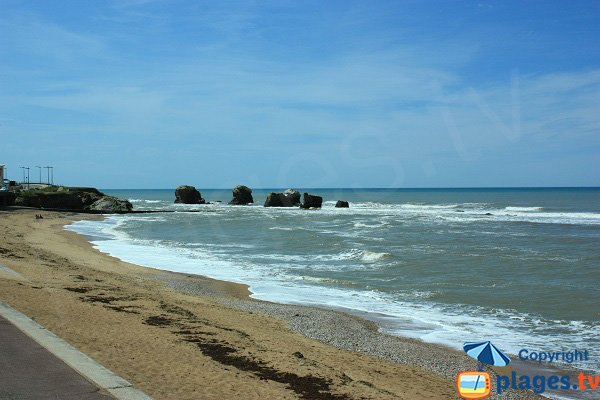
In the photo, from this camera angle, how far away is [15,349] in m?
6.88

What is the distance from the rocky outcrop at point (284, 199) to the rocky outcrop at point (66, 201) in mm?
25833

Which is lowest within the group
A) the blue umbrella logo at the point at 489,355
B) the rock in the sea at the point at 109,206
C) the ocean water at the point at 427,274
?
the ocean water at the point at 427,274

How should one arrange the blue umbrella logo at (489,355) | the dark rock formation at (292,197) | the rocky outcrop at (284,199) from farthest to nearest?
the dark rock formation at (292,197) < the rocky outcrop at (284,199) < the blue umbrella logo at (489,355)

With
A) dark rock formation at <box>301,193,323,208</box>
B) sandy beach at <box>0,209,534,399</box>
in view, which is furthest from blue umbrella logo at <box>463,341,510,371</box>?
dark rock formation at <box>301,193,323,208</box>

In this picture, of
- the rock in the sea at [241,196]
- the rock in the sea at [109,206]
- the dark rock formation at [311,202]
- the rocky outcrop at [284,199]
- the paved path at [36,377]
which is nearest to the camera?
the paved path at [36,377]

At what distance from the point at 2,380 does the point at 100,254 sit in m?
19.5

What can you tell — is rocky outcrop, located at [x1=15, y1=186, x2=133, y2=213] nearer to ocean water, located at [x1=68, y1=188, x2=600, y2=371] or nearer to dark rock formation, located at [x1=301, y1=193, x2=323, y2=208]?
dark rock formation, located at [x1=301, y1=193, x2=323, y2=208]

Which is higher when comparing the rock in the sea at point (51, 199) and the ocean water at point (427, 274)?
the rock in the sea at point (51, 199)

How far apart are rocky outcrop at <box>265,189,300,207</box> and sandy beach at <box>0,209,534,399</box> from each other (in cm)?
7127

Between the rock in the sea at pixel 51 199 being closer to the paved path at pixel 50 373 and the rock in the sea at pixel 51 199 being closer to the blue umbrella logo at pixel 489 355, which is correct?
the paved path at pixel 50 373

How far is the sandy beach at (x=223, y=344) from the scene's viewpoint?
7067mm

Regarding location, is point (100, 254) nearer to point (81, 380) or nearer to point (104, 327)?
point (104, 327)

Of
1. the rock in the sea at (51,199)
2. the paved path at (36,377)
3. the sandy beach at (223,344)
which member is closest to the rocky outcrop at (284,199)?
the rock in the sea at (51,199)

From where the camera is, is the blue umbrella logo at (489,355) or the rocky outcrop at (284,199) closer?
the blue umbrella logo at (489,355)
